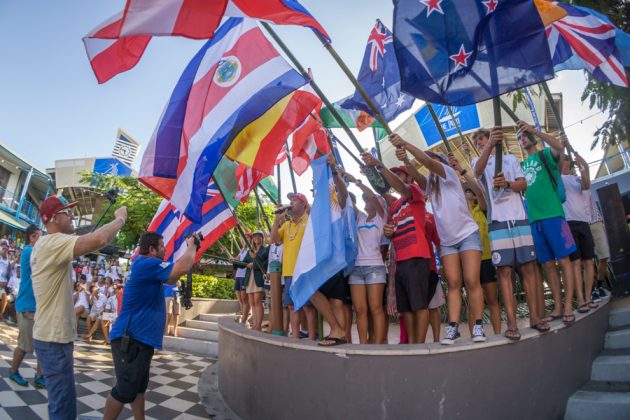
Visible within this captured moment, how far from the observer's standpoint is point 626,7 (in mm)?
5168

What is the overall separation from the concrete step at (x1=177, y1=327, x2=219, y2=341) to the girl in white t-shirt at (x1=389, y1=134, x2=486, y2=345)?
22.8 ft

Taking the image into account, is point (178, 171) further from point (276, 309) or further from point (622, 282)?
point (622, 282)

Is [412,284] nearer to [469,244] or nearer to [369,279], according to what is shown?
[369,279]

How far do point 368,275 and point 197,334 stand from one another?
22.2 ft

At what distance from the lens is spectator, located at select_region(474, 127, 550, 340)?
115 inches

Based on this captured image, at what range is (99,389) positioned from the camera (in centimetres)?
450

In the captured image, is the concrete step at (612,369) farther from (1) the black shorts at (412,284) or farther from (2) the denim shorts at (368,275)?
(2) the denim shorts at (368,275)

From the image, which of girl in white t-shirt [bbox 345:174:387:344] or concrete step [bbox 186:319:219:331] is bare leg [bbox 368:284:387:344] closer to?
girl in white t-shirt [bbox 345:174:387:344]

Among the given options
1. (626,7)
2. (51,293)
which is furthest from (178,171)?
(626,7)

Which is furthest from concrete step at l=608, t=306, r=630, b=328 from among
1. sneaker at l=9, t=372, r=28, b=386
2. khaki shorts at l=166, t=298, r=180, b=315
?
khaki shorts at l=166, t=298, r=180, b=315

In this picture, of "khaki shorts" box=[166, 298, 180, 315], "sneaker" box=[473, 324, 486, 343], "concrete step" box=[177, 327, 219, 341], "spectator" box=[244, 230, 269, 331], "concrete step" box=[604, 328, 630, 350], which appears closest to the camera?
"sneaker" box=[473, 324, 486, 343]

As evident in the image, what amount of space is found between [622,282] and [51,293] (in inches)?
238

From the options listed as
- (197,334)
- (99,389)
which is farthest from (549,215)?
(197,334)

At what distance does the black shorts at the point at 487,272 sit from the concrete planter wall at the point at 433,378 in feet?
2.31
